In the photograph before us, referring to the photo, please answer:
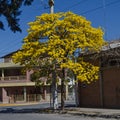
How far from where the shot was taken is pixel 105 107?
3641 centimetres

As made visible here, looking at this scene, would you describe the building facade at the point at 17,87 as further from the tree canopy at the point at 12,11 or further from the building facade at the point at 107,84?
the tree canopy at the point at 12,11

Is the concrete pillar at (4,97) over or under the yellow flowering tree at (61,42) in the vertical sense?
under

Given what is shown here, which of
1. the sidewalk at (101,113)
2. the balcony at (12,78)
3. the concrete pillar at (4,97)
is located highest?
the balcony at (12,78)

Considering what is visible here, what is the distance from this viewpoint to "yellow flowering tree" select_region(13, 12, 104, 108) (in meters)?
33.0

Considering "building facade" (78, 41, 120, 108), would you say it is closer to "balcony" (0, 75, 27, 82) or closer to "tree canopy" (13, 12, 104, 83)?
"tree canopy" (13, 12, 104, 83)

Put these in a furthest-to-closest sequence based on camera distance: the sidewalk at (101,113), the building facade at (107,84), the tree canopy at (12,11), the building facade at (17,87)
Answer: the building facade at (17,87) → the building facade at (107,84) → the sidewalk at (101,113) → the tree canopy at (12,11)

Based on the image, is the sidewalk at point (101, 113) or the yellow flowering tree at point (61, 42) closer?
the sidewalk at point (101, 113)

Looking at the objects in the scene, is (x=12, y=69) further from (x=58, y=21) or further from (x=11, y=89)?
(x=58, y=21)

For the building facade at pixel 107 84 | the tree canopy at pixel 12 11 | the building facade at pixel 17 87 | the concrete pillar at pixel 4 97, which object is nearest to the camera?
the tree canopy at pixel 12 11

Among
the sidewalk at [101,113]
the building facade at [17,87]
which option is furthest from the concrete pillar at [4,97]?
the sidewalk at [101,113]

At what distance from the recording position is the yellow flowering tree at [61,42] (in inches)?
1298

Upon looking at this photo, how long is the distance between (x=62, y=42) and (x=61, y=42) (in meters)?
0.10

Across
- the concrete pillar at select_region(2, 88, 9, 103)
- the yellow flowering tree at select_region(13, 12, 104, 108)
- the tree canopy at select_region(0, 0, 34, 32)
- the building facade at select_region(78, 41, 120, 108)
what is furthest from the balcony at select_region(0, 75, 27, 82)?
the tree canopy at select_region(0, 0, 34, 32)

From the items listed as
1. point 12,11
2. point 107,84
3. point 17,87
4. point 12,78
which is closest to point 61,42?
point 107,84
